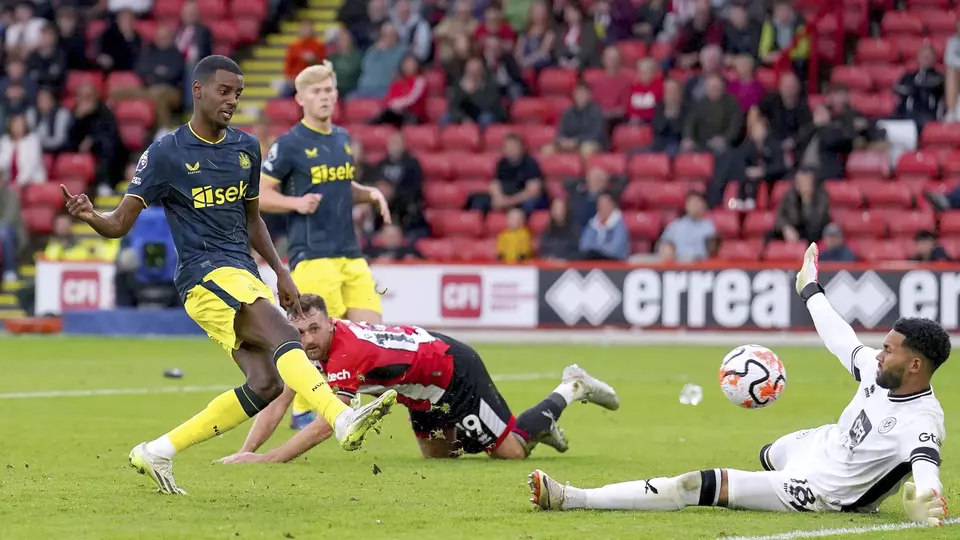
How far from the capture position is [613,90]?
24.4m

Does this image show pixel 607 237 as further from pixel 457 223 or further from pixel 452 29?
pixel 452 29

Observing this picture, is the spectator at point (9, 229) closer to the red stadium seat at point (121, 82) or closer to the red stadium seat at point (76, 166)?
the red stadium seat at point (76, 166)

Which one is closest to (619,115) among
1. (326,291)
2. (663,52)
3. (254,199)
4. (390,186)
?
(663,52)

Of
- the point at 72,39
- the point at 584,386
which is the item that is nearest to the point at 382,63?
the point at 72,39

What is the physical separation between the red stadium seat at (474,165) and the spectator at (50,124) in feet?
21.8

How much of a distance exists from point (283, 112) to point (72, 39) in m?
4.21

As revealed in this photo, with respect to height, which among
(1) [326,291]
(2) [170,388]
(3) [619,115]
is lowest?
(2) [170,388]

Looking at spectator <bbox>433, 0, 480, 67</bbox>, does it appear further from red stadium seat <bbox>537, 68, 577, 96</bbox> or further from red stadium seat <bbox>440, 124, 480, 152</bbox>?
red stadium seat <bbox>537, 68, 577, 96</bbox>

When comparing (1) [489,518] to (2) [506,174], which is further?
(2) [506,174]

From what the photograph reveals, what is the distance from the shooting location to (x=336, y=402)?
7613mm

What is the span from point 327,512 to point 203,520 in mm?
629

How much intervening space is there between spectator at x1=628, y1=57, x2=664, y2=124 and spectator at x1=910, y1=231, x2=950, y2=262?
15.8 feet

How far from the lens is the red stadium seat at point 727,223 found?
870 inches

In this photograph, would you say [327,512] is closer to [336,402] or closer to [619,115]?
[336,402]
